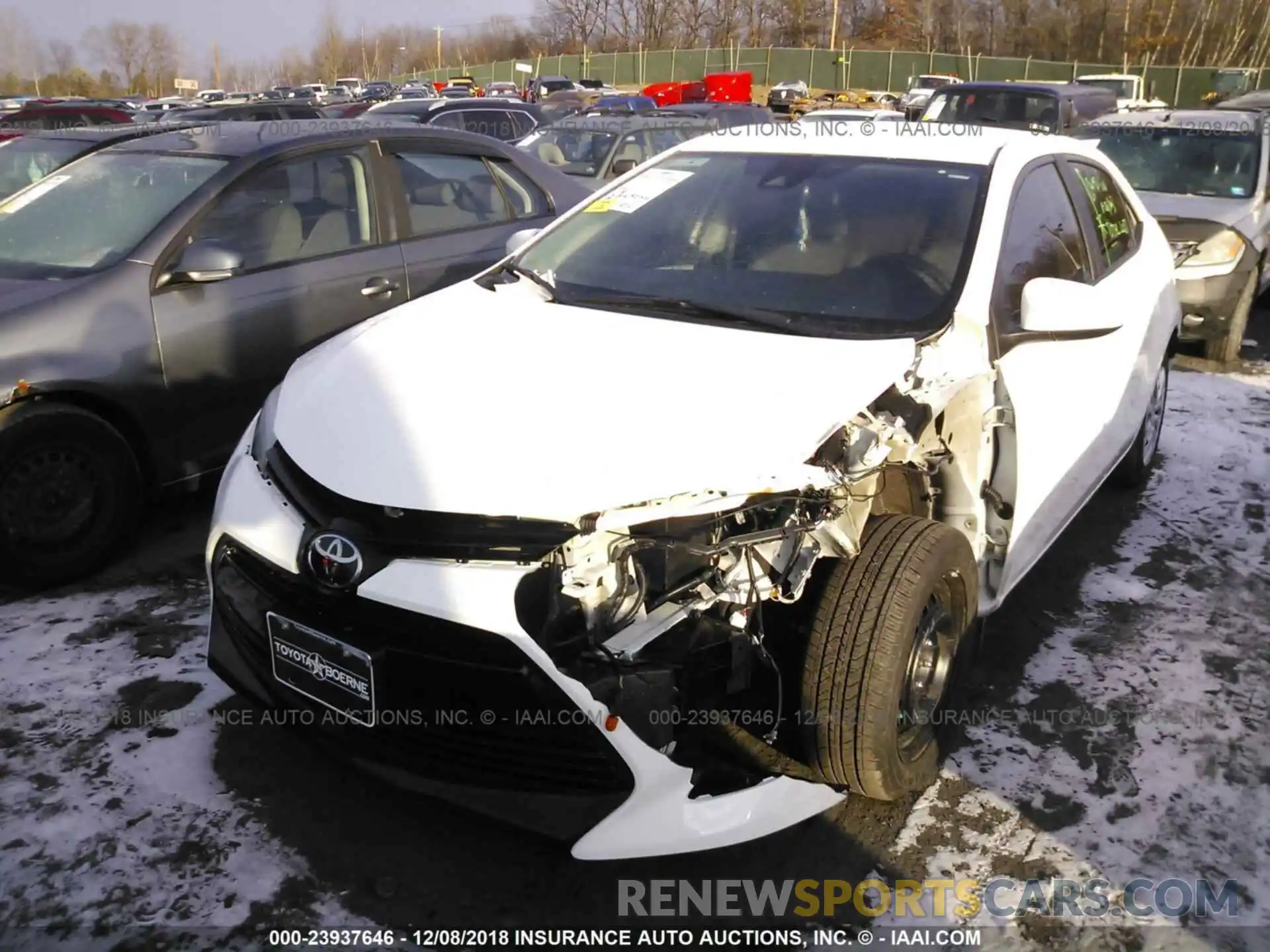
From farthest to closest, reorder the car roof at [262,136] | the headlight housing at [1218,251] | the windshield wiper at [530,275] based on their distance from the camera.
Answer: the headlight housing at [1218,251] → the car roof at [262,136] → the windshield wiper at [530,275]

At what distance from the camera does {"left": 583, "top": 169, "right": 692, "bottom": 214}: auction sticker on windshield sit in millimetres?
3771

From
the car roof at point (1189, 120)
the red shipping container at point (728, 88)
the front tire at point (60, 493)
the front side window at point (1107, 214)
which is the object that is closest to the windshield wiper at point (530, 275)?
the front tire at point (60, 493)

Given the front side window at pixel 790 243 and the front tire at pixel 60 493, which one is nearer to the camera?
the front side window at pixel 790 243

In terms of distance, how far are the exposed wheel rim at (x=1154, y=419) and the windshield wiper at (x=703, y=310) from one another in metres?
2.54

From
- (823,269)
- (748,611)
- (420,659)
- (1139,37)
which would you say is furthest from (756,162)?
(1139,37)

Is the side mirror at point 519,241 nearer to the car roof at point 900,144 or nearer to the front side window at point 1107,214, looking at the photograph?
the car roof at point 900,144

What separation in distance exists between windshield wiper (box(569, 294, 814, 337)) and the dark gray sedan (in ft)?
1.71

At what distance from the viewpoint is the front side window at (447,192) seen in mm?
5070

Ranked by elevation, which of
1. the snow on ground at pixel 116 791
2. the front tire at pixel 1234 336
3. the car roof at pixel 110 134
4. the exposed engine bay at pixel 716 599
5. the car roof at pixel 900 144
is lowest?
the snow on ground at pixel 116 791

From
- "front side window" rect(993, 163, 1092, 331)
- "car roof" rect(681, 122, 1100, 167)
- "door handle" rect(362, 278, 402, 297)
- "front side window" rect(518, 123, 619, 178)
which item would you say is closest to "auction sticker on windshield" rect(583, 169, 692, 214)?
"car roof" rect(681, 122, 1100, 167)

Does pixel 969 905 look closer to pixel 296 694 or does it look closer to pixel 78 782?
pixel 296 694

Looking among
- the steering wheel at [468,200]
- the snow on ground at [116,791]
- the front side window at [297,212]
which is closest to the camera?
the snow on ground at [116,791]

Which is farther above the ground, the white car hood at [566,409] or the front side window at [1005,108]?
the front side window at [1005,108]

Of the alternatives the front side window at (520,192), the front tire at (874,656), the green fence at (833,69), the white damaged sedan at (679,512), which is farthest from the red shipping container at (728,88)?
the front tire at (874,656)
